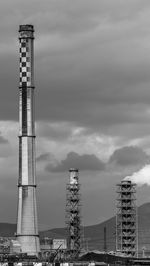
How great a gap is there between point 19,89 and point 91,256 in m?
37.4

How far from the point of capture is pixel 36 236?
160375 mm

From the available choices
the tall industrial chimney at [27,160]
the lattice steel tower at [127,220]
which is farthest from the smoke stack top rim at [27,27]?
the lattice steel tower at [127,220]

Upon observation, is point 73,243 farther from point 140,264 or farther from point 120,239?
point 140,264

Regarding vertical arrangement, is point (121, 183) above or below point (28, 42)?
below

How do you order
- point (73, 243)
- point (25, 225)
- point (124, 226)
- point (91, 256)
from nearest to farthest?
point (25, 225), point (91, 256), point (124, 226), point (73, 243)

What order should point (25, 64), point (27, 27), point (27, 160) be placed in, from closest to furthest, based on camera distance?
point (27, 160), point (25, 64), point (27, 27)

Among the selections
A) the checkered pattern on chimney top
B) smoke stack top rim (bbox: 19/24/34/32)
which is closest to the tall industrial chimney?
the checkered pattern on chimney top

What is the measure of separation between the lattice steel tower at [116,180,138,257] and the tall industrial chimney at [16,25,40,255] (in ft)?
91.7

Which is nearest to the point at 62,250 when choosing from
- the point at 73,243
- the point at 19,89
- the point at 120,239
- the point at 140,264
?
the point at 73,243

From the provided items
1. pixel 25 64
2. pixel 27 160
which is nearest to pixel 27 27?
pixel 25 64

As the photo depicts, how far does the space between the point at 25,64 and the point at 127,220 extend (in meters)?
44.2

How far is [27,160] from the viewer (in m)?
159

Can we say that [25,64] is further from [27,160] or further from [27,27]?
[27,160]

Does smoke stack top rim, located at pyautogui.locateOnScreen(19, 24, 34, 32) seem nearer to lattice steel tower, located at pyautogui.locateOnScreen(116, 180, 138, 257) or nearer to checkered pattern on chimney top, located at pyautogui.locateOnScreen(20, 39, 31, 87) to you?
checkered pattern on chimney top, located at pyautogui.locateOnScreen(20, 39, 31, 87)
